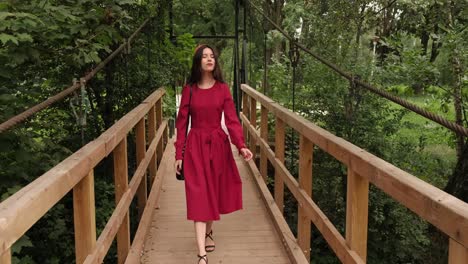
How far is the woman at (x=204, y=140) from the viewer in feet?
11.4

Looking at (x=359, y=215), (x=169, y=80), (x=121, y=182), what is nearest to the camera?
(x=359, y=215)

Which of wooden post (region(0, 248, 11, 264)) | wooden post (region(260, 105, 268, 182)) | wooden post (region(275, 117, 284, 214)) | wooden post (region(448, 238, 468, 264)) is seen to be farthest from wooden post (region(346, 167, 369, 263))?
wooden post (region(260, 105, 268, 182))

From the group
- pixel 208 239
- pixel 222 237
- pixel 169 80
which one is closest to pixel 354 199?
pixel 208 239

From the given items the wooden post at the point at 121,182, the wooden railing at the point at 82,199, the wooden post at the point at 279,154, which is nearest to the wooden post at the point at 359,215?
the wooden railing at the point at 82,199

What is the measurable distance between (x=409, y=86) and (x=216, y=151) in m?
3.30

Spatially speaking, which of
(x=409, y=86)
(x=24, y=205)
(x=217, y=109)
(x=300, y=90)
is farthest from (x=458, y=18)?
(x=24, y=205)

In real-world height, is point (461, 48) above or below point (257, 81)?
above

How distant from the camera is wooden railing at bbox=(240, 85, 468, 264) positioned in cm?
141

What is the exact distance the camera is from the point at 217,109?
11.6ft

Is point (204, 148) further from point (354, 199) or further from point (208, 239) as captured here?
point (354, 199)

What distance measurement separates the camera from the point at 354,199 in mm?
2369

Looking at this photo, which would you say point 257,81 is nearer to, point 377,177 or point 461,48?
point 461,48

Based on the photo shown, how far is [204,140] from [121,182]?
65cm

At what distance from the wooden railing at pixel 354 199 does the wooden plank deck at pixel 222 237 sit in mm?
119
